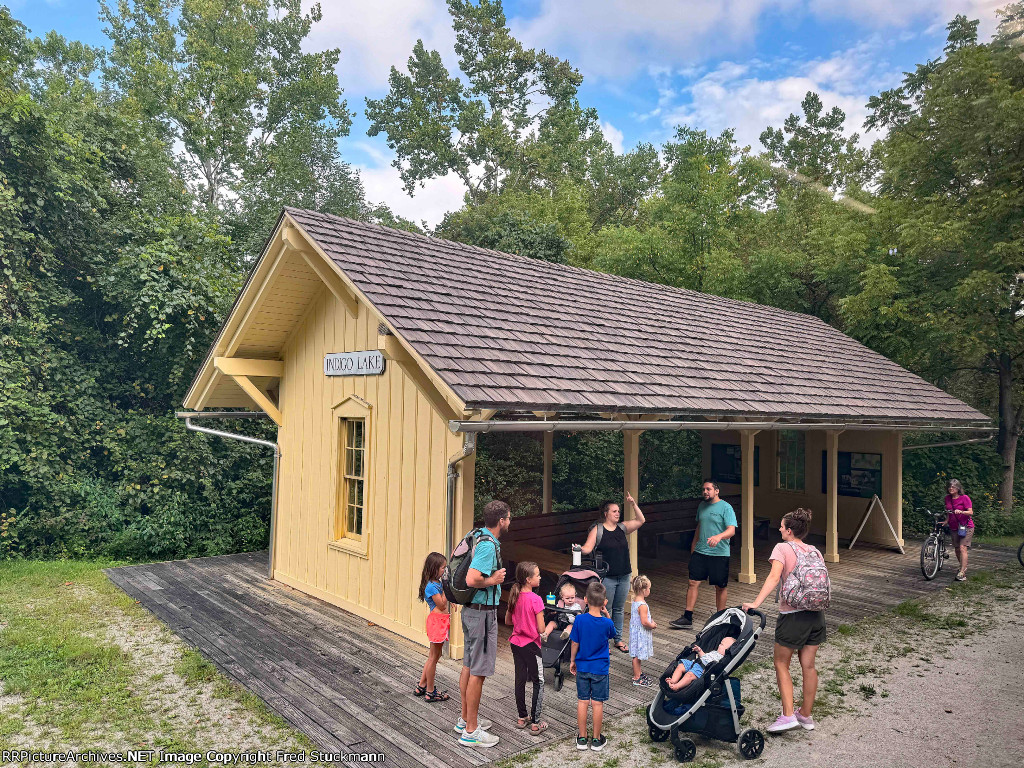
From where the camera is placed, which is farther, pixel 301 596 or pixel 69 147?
pixel 69 147

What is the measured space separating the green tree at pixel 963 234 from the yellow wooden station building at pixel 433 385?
149 inches

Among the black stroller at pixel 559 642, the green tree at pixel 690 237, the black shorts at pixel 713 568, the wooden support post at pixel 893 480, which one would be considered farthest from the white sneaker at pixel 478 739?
the green tree at pixel 690 237

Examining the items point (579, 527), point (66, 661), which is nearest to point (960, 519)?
point (579, 527)

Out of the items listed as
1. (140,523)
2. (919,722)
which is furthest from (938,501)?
(140,523)

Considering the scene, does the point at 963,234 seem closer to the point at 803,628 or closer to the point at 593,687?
the point at 803,628

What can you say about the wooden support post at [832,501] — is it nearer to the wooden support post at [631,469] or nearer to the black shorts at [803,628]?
the wooden support post at [631,469]

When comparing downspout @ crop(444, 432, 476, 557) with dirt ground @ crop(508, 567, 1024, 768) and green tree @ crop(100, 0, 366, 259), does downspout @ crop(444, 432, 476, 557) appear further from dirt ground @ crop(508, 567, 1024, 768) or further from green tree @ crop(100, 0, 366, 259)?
green tree @ crop(100, 0, 366, 259)

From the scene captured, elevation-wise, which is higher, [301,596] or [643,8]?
[643,8]

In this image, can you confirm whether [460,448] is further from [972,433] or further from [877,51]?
[877,51]

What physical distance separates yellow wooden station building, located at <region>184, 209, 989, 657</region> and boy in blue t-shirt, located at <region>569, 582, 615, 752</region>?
191 cm

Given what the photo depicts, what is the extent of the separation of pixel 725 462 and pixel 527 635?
442 inches

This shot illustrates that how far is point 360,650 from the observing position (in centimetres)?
700

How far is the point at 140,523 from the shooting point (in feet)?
39.2

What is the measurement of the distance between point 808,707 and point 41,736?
5913mm
